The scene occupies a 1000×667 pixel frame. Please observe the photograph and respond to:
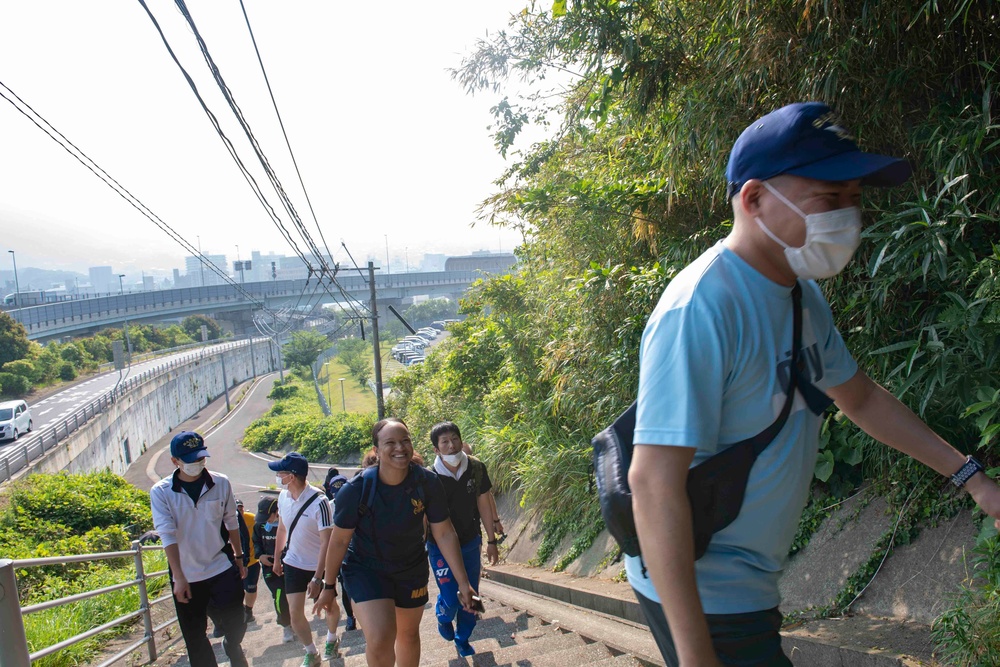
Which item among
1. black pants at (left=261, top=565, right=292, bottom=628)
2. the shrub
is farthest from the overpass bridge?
black pants at (left=261, top=565, right=292, bottom=628)

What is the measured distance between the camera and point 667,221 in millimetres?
5855

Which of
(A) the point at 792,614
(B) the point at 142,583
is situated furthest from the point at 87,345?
(A) the point at 792,614

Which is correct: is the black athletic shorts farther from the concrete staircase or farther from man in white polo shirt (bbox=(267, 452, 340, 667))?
man in white polo shirt (bbox=(267, 452, 340, 667))

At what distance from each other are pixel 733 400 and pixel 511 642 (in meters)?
4.51

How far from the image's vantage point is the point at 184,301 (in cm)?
6191

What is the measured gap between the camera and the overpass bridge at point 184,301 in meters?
50.8

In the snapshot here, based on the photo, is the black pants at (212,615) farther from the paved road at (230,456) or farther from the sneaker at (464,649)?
the paved road at (230,456)

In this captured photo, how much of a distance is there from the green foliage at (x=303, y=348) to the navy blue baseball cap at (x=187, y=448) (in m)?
57.1

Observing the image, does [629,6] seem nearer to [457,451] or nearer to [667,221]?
[667,221]

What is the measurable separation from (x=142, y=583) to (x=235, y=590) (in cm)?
144

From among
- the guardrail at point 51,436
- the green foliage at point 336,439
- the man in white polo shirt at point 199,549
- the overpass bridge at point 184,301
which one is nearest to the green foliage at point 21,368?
the guardrail at point 51,436

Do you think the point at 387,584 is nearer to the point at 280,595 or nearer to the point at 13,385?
the point at 280,595

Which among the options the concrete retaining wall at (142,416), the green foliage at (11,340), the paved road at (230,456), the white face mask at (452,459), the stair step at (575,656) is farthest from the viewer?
the green foliage at (11,340)

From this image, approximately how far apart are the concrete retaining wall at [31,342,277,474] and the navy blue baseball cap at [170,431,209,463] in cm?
2083
